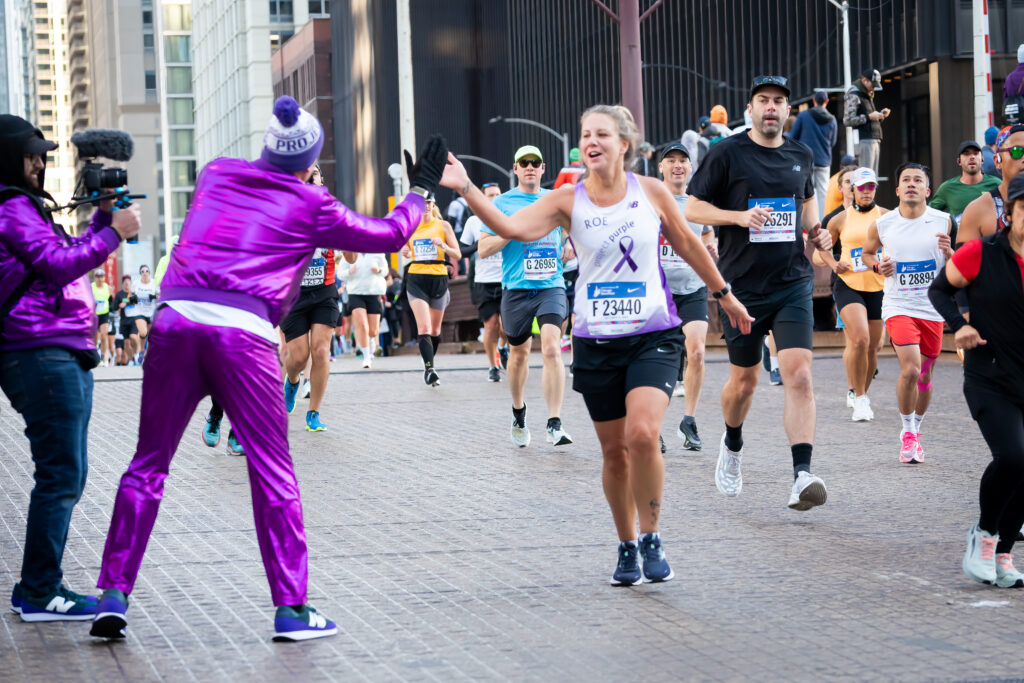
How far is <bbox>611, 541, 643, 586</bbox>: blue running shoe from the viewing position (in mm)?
6457

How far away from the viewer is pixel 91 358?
5.98m

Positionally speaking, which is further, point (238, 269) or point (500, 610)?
point (500, 610)

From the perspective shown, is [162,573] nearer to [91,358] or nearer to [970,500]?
[91,358]

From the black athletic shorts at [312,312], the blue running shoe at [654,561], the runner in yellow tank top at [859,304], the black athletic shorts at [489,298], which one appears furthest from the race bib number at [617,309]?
the black athletic shorts at [489,298]

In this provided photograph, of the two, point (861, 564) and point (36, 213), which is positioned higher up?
point (36, 213)

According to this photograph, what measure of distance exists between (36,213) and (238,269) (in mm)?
876

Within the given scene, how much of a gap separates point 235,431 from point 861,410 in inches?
325

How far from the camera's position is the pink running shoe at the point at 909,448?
1023cm

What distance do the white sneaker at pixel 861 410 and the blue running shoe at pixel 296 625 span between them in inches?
314

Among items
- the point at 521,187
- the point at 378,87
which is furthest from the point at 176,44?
the point at 521,187

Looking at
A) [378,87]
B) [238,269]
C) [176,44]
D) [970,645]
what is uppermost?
[176,44]

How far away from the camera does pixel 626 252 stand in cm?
650

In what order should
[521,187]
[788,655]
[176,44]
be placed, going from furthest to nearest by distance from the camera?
[176,44] → [521,187] → [788,655]

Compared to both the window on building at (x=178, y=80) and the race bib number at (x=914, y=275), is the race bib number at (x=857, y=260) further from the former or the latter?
the window on building at (x=178, y=80)
